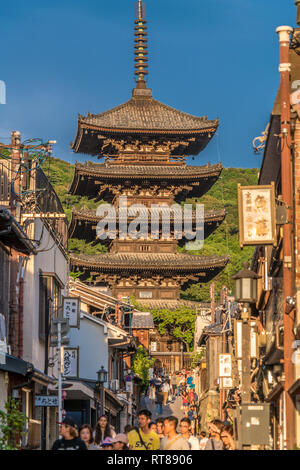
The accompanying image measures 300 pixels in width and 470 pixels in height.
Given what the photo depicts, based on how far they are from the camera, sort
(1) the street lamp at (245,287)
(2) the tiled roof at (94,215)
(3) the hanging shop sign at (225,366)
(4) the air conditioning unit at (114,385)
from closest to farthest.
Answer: (1) the street lamp at (245,287) → (3) the hanging shop sign at (225,366) → (4) the air conditioning unit at (114,385) → (2) the tiled roof at (94,215)

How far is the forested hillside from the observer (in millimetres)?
78938

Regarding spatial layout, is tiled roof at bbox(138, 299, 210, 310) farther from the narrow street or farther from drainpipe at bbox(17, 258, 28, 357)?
drainpipe at bbox(17, 258, 28, 357)

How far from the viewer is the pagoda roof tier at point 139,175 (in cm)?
6059

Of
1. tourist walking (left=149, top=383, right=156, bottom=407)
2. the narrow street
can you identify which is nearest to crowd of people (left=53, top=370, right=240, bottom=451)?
the narrow street

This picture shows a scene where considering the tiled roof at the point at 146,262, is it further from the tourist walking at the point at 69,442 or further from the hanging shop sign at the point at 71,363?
the tourist walking at the point at 69,442

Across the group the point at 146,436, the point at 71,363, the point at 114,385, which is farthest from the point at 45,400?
the point at 114,385

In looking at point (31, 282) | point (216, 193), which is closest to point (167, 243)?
point (216, 193)

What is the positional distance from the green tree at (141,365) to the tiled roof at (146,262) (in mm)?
9388

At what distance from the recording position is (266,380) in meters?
24.8

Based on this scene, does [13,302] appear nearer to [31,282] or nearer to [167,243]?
[31,282]

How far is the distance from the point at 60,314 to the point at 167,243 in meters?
35.5

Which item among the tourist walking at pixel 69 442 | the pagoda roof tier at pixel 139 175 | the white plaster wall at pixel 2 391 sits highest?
the pagoda roof tier at pixel 139 175

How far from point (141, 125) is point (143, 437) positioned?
50136 mm

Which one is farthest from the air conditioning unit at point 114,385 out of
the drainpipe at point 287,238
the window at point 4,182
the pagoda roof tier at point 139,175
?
the drainpipe at point 287,238
